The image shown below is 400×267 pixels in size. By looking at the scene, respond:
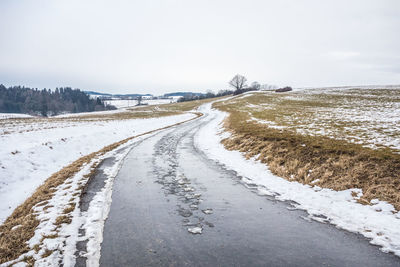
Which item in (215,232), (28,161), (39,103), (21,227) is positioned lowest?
(215,232)

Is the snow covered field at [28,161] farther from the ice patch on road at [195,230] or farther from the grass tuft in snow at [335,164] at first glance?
the grass tuft in snow at [335,164]

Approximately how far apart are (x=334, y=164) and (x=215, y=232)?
6.56 meters

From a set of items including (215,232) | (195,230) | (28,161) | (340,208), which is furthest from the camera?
(28,161)

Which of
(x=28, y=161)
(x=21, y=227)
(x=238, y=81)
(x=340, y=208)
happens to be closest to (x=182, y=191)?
(x=21, y=227)

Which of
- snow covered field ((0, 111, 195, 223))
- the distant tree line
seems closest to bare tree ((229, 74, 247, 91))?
the distant tree line

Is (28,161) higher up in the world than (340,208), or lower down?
higher up

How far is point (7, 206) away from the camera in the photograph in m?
7.78

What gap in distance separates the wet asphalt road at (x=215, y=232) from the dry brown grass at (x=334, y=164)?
245 cm

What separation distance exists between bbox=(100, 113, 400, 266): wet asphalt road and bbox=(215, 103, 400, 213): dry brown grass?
2.45 metres

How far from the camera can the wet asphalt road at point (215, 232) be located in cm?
430

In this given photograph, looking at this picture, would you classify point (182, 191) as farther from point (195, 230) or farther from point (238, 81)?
point (238, 81)

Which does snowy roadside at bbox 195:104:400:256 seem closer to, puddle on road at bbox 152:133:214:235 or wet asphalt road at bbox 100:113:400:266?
wet asphalt road at bbox 100:113:400:266

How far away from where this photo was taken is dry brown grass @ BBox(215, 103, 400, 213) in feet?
23.4

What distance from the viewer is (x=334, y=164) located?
9.02m
